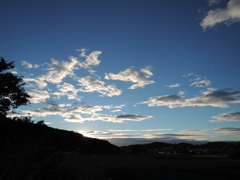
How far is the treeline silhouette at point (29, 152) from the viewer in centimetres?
415

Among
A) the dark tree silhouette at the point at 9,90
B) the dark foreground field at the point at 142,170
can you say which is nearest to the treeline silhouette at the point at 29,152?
→ the dark foreground field at the point at 142,170

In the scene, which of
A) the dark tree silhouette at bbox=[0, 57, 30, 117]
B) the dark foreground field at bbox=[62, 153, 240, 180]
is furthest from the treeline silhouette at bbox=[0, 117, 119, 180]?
the dark tree silhouette at bbox=[0, 57, 30, 117]

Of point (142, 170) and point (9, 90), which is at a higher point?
point (9, 90)

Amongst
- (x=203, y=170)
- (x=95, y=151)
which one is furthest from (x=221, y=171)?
(x=95, y=151)

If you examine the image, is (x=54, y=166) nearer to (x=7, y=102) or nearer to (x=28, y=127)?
(x=28, y=127)

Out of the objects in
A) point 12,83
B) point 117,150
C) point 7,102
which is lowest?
point 117,150

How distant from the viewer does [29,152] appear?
4.55m

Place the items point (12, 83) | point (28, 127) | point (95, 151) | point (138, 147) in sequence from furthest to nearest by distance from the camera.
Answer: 1. point (138, 147)
2. point (95, 151)
3. point (12, 83)
4. point (28, 127)

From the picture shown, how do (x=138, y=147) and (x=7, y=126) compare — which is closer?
(x=7, y=126)

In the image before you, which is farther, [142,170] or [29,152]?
[142,170]

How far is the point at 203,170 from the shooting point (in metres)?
36.4

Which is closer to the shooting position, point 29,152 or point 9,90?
point 29,152

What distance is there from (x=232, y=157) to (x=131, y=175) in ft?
199

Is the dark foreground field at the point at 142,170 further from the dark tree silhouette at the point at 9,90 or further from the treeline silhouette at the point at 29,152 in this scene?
the dark tree silhouette at the point at 9,90
